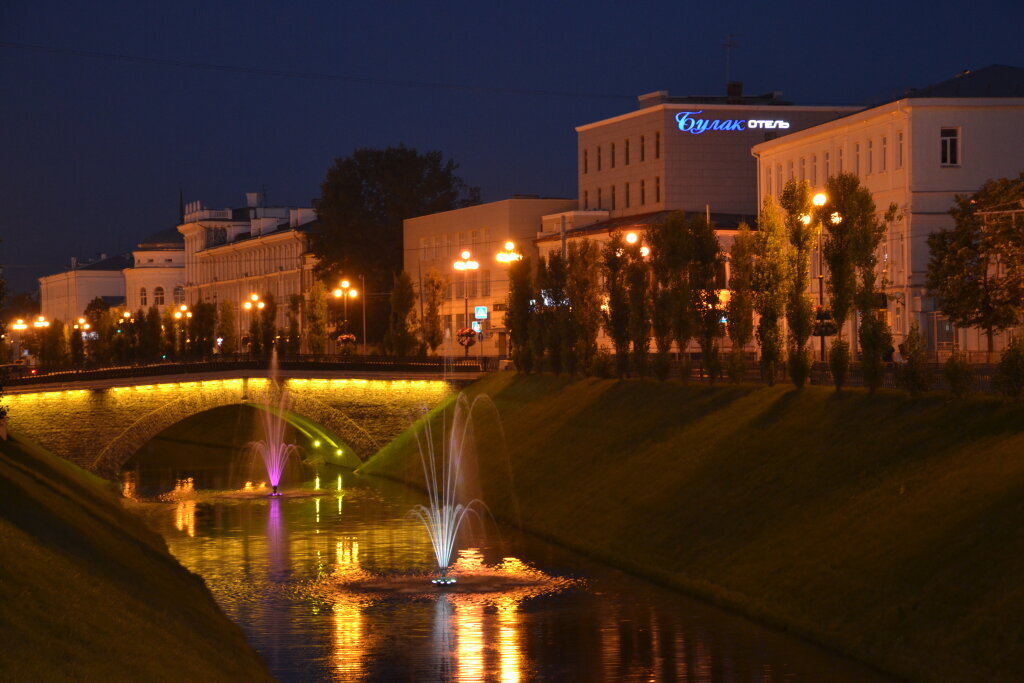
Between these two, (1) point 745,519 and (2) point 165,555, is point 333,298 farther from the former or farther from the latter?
(1) point 745,519

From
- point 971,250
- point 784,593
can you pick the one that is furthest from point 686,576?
point 971,250

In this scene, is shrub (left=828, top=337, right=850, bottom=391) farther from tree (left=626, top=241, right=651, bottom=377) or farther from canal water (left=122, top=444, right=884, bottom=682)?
tree (left=626, top=241, right=651, bottom=377)

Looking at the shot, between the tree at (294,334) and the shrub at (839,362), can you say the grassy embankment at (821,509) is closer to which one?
the shrub at (839,362)

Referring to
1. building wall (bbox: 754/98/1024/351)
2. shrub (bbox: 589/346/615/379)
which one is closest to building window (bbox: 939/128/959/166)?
building wall (bbox: 754/98/1024/351)

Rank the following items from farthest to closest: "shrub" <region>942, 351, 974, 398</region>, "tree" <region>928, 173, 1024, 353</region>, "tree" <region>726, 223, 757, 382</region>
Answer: "tree" <region>928, 173, 1024, 353</region> < "tree" <region>726, 223, 757, 382</region> < "shrub" <region>942, 351, 974, 398</region>

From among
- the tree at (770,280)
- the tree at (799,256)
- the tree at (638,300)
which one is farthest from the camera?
the tree at (638,300)

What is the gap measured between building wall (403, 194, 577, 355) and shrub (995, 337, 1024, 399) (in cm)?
6896

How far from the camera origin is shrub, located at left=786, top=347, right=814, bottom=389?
43562 mm

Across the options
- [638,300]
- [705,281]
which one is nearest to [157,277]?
[638,300]

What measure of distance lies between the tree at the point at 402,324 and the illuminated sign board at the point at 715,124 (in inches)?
838

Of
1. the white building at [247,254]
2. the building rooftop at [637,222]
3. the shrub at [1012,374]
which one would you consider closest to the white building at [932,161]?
the building rooftop at [637,222]

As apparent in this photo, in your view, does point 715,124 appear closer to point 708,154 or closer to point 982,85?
point 708,154

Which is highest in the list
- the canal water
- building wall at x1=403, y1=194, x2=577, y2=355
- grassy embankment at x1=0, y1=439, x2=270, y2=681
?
building wall at x1=403, y1=194, x2=577, y2=355

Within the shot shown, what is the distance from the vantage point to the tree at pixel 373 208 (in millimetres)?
118125
